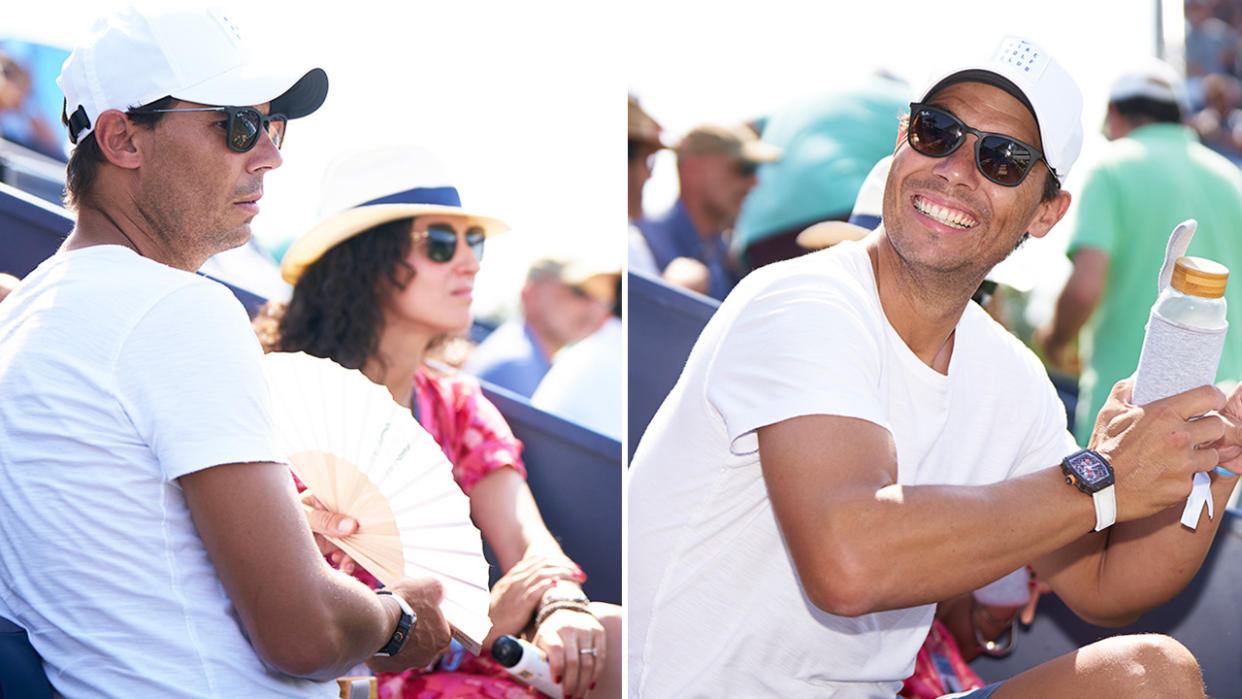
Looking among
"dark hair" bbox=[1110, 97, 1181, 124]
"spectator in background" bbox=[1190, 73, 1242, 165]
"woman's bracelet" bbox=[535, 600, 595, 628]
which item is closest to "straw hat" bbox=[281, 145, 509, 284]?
"woman's bracelet" bbox=[535, 600, 595, 628]

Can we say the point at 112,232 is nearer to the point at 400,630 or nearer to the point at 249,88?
the point at 249,88

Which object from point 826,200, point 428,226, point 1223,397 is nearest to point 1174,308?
point 1223,397

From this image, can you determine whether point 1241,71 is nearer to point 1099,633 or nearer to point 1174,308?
point 1099,633

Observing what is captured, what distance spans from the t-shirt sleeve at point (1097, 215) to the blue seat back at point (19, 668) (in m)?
3.82

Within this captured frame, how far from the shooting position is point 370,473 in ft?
7.72

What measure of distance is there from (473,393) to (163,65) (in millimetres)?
1468

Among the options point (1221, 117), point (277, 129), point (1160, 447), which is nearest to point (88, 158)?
point (277, 129)

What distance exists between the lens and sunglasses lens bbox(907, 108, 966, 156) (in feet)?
7.48

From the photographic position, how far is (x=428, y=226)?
3379 millimetres

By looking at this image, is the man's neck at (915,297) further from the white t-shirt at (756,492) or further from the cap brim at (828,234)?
the cap brim at (828,234)

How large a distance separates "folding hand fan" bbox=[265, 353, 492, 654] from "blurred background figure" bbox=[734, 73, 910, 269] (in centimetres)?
215

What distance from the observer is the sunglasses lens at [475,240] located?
3.42 meters

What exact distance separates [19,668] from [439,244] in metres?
1.85

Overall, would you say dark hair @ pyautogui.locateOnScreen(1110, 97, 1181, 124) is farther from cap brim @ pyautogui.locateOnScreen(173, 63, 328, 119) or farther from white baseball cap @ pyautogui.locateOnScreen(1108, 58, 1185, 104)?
cap brim @ pyautogui.locateOnScreen(173, 63, 328, 119)
